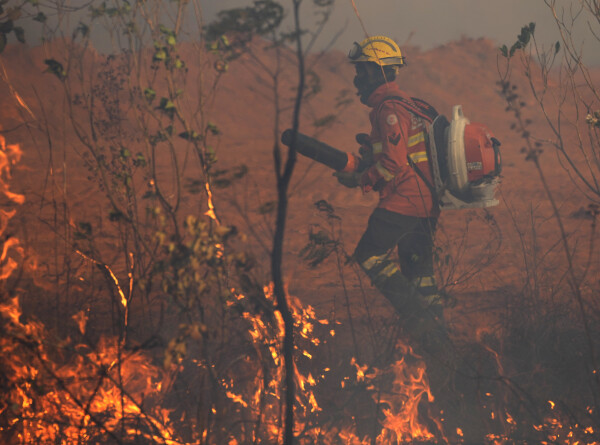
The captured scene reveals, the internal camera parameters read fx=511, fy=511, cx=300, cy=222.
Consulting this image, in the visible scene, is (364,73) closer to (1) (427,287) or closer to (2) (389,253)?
(2) (389,253)

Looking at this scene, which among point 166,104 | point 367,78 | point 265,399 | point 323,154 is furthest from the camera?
point 367,78

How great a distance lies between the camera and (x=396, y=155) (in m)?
3.72

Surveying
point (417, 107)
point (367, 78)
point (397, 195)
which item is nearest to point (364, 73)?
point (367, 78)

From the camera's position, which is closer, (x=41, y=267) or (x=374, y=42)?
(x=374, y=42)

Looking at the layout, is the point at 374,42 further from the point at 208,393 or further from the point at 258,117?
the point at 258,117

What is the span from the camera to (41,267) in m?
5.84

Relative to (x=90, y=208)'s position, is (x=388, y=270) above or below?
below

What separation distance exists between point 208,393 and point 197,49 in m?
2.33

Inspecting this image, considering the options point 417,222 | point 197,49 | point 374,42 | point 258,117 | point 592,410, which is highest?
point 258,117

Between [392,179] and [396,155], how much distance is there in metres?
0.19

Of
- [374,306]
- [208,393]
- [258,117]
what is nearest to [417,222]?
[374,306]

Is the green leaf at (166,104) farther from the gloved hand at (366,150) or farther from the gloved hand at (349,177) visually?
the gloved hand at (366,150)

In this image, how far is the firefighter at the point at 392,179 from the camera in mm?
3736

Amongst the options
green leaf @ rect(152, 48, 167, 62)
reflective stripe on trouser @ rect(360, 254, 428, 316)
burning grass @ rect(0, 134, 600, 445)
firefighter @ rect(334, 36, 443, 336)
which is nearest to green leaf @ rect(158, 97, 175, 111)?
green leaf @ rect(152, 48, 167, 62)
